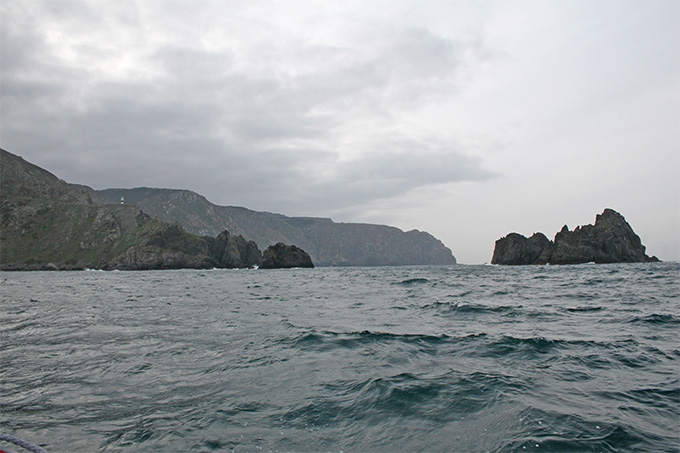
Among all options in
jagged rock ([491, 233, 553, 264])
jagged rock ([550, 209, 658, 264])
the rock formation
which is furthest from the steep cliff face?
jagged rock ([550, 209, 658, 264])

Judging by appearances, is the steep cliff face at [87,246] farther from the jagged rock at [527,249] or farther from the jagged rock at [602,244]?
the jagged rock at [602,244]

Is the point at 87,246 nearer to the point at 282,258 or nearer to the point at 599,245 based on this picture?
the point at 282,258

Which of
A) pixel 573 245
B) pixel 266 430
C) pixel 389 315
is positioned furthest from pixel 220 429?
pixel 573 245

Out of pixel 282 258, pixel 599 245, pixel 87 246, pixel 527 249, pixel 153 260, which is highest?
pixel 599 245

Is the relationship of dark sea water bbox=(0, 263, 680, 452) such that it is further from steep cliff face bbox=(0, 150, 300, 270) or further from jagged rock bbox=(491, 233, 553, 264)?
steep cliff face bbox=(0, 150, 300, 270)

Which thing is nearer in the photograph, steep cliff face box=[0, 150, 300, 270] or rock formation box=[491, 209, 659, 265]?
rock formation box=[491, 209, 659, 265]

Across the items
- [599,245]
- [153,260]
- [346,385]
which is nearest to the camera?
[346,385]

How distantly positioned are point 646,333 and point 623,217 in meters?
165

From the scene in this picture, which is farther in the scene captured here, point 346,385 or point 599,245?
point 599,245

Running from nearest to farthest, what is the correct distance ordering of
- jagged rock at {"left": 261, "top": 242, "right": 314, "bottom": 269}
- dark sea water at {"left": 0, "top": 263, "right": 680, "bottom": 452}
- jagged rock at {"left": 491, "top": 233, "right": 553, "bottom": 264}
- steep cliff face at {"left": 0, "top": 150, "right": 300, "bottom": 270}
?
1. dark sea water at {"left": 0, "top": 263, "right": 680, "bottom": 452}
2. jagged rock at {"left": 491, "top": 233, "right": 553, "bottom": 264}
3. steep cliff face at {"left": 0, "top": 150, "right": 300, "bottom": 270}
4. jagged rock at {"left": 261, "top": 242, "right": 314, "bottom": 269}

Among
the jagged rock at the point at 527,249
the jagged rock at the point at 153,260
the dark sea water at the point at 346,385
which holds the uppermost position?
the jagged rock at the point at 527,249

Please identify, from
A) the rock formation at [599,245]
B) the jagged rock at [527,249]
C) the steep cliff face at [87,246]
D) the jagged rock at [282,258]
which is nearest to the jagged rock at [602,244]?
the rock formation at [599,245]

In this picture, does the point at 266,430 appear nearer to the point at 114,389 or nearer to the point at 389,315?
the point at 114,389

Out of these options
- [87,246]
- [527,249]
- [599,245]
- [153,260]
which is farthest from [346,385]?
[87,246]
